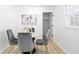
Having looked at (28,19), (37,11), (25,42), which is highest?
(37,11)

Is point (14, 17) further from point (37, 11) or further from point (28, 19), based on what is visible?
point (37, 11)

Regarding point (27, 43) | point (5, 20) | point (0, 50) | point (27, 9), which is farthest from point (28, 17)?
point (27, 43)

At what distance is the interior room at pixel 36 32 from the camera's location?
2752mm

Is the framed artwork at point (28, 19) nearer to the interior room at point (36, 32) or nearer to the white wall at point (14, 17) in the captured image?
the interior room at point (36, 32)

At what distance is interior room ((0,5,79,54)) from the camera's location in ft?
9.03

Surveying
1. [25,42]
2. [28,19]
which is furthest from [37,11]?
[25,42]

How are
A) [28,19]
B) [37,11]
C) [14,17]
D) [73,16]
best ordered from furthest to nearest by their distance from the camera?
[37,11] < [28,19] < [14,17] < [73,16]

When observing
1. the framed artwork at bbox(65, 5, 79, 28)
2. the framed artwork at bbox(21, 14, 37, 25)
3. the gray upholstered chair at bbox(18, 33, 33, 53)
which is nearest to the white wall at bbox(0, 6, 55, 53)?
the framed artwork at bbox(21, 14, 37, 25)

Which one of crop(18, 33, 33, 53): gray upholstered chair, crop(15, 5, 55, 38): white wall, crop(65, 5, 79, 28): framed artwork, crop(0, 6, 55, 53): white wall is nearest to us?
crop(18, 33, 33, 53): gray upholstered chair

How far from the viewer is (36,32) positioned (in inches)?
160

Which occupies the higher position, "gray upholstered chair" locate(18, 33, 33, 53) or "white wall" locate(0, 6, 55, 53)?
"white wall" locate(0, 6, 55, 53)

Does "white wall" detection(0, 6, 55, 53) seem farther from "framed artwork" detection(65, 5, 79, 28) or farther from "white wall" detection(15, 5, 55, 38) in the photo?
"framed artwork" detection(65, 5, 79, 28)
